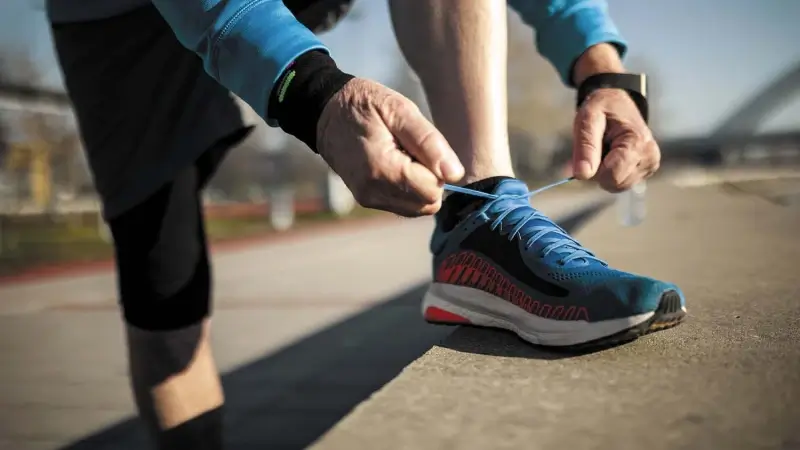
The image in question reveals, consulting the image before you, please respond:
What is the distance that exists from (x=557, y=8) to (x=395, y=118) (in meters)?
0.74

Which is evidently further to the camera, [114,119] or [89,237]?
[89,237]

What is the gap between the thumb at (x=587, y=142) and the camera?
1019 mm

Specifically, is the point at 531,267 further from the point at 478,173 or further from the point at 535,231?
the point at 478,173

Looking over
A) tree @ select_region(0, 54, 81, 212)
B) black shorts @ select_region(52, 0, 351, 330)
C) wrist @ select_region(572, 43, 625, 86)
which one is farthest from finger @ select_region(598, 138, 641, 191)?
tree @ select_region(0, 54, 81, 212)

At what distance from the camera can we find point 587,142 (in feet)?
3.47

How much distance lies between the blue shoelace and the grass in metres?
6.18

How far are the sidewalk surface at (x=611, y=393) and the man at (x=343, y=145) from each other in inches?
2.6

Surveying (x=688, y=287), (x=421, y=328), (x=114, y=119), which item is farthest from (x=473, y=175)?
(x=421, y=328)

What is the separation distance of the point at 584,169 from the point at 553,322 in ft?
0.84

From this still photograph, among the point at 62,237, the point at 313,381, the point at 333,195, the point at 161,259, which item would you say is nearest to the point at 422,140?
the point at 161,259

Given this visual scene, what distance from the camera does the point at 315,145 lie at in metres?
0.83

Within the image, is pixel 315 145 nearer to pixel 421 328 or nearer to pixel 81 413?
pixel 81 413

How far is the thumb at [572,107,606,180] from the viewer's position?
40.1 inches

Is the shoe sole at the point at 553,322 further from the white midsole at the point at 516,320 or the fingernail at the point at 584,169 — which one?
the fingernail at the point at 584,169
